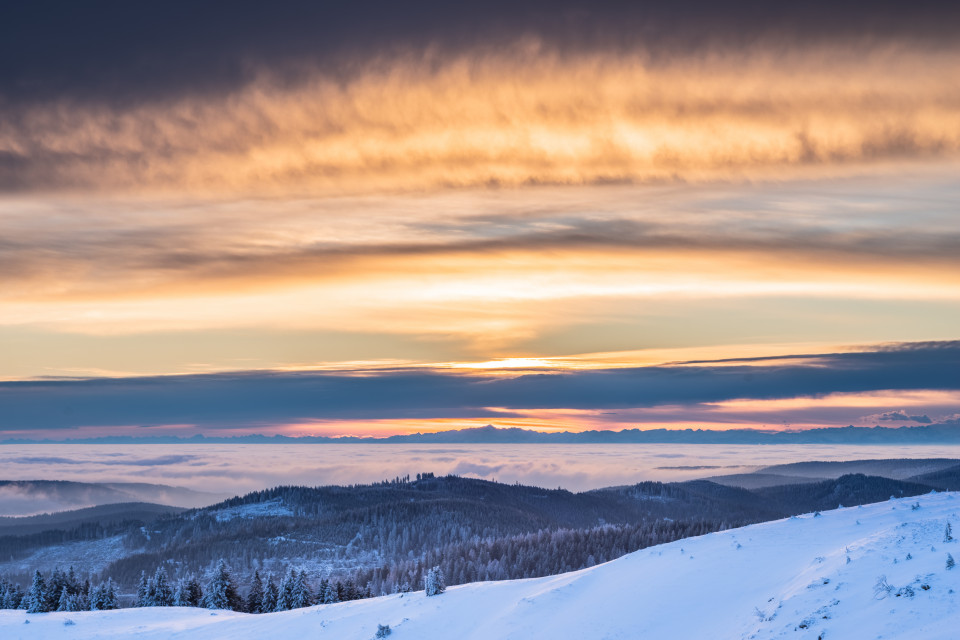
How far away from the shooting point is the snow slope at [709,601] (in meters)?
28.9

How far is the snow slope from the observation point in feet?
94.8

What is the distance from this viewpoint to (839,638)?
2662cm

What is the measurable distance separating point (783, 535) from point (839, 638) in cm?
2289

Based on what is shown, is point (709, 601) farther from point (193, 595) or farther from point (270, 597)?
point (193, 595)

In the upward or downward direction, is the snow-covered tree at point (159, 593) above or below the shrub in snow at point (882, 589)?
below

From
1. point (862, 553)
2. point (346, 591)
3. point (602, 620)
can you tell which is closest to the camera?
point (862, 553)

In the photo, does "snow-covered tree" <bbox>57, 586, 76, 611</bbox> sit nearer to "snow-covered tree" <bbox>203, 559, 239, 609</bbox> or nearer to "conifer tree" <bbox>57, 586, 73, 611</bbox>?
"conifer tree" <bbox>57, 586, 73, 611</bbox>

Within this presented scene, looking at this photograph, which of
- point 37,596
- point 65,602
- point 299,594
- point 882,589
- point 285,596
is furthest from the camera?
point 65,602

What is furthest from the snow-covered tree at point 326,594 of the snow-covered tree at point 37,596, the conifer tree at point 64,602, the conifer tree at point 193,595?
the snow-covered tree at point 37,596

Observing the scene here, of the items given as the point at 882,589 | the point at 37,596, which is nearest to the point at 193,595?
the point at 37,596

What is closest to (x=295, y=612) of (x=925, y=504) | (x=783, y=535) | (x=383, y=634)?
(x=383, y=634)

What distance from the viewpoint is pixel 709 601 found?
1565 inches

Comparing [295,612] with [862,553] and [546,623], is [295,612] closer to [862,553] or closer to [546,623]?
[546,623]

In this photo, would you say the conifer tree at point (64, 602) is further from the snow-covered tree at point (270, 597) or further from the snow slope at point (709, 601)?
the snow slope at point (709, 601)
